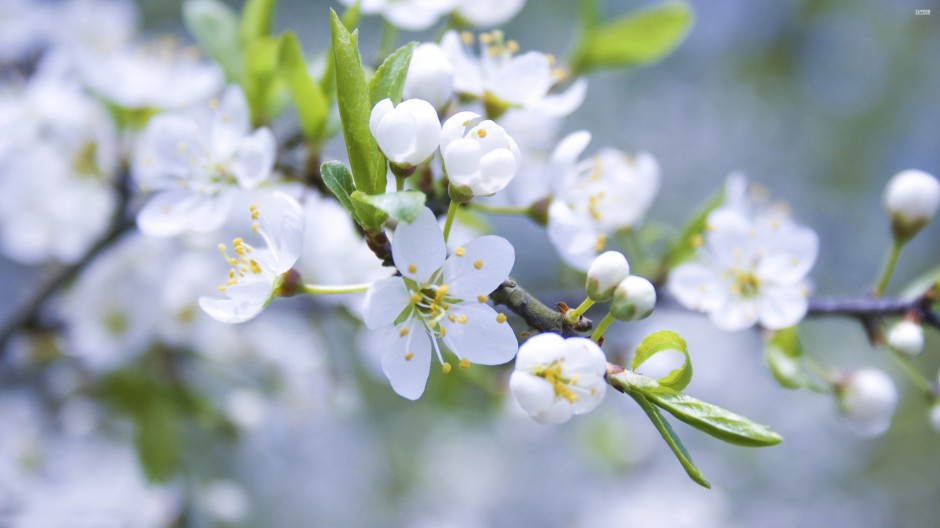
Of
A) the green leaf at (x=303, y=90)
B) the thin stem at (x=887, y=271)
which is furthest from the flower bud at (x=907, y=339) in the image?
the green leaf at (x=303, y=90)

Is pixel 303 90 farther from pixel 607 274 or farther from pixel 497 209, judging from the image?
pixel 607 274

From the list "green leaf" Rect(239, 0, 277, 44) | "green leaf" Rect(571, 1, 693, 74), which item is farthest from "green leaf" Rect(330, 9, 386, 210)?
"green leaf" Rect(571, 1, 693, 74)

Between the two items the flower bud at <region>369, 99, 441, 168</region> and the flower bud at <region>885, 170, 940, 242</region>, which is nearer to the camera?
the flower bud at <region>369, 99, 441, 168</region>

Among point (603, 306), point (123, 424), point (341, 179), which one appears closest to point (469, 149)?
point (341, 179)

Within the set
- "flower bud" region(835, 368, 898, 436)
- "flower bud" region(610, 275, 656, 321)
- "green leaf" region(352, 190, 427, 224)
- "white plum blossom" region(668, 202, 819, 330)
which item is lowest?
"flower bud" region(835, 368, 898, 436)

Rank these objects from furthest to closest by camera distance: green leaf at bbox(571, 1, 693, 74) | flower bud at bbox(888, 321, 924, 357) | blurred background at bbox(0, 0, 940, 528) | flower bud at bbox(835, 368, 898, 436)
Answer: blurred background at bbox(0, 0, 940, 528)
green leaf at bbox(571, 1, 693, 74)
flower bud at bbox(835, 368, 898, 436)
flower bud at bbox(888, 321, 924, 357)

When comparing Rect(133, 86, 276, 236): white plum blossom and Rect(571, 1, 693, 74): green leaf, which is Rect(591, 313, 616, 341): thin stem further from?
Rect(571, 1, 693, 74): green leaf

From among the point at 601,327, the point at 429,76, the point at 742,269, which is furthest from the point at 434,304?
the point at 742,269

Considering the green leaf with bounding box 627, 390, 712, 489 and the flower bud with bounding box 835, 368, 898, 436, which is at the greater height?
the green leaf with bounding box 627, 390, 712, 489
